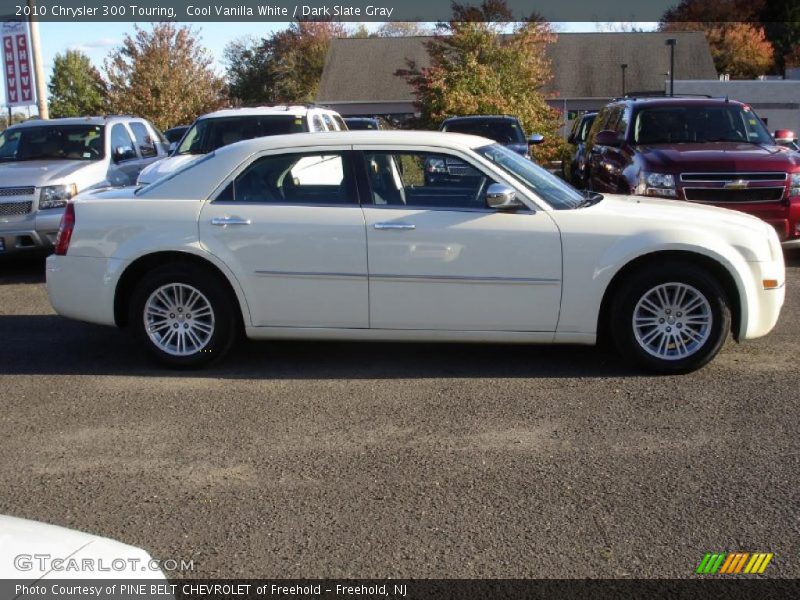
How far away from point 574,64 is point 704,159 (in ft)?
141

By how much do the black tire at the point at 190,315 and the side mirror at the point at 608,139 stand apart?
21.6 feet

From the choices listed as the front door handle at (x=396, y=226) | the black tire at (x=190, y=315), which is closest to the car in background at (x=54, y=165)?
the black tire at (x=190, y=315)

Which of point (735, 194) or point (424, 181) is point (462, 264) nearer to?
point (424, 181)

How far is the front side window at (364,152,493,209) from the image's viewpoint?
255 inches

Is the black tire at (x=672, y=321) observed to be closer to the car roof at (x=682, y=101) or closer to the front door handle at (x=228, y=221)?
the front door handle at (x=228, y=221)

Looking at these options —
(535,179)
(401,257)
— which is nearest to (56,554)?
(401,257)

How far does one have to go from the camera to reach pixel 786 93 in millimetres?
40156

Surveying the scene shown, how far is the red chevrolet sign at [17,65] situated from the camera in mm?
21609

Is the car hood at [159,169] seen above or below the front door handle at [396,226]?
above

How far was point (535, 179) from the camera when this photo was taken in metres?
6.73

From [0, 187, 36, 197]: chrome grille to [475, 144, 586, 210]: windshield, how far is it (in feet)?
20.7

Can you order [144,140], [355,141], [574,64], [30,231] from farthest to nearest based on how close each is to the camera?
[574,64]
[144,140]
[30,231]
[355,141]

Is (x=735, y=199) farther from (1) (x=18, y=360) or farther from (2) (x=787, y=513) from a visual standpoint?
(1) (x=18, y=360)

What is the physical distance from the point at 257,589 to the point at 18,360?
4254 mm
